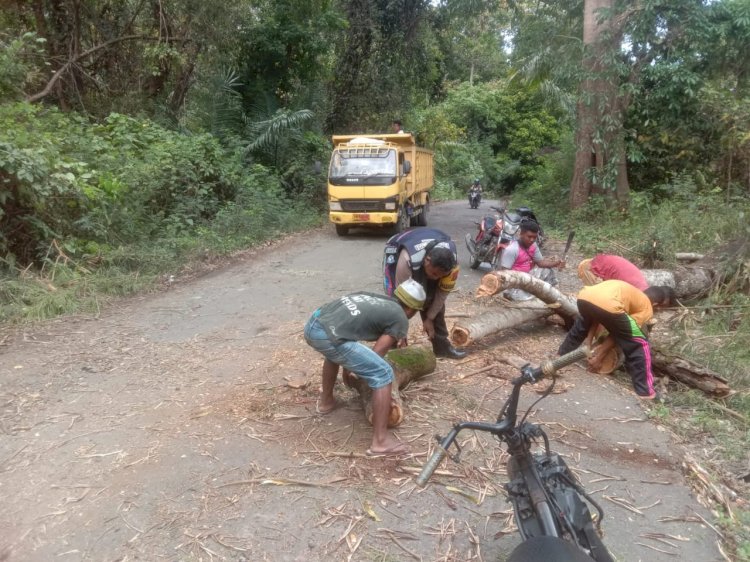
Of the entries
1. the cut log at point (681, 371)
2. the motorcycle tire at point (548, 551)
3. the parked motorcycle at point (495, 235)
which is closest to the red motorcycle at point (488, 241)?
the parked motorcycle at point (495, 235)

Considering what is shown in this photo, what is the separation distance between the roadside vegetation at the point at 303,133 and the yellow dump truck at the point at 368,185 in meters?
1.67

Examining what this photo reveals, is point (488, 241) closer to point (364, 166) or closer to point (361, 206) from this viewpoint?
point (361, 206)

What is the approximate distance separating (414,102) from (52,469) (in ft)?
67.0

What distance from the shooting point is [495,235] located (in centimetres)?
950

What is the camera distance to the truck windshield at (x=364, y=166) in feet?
42.8

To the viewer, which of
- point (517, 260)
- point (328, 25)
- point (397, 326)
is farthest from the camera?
point (328, 25)

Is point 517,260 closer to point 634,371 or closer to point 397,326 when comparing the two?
point 634,371

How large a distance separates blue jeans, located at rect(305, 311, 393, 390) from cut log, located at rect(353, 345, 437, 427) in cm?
43

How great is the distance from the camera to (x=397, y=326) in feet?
12.1

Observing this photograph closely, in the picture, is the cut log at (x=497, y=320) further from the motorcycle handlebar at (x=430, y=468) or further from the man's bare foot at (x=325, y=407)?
the motorcycle handlebar at (x=430, y=468)


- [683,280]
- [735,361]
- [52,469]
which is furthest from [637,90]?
[52,469]

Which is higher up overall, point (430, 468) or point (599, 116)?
point (599, 116)

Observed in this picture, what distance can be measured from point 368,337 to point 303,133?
47.1 ft

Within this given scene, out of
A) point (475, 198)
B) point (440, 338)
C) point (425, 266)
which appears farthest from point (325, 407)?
point (475, 198)
